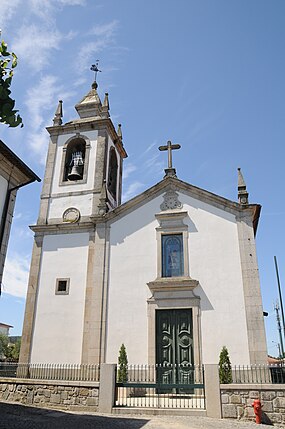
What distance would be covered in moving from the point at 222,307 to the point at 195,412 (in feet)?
14.7

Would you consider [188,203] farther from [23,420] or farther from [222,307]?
[23,420]

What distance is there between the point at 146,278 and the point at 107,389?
5.10m

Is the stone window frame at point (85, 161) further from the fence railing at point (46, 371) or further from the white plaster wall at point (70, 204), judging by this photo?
the fence railing at point (46, 371)

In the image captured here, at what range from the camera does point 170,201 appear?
51.8 feet

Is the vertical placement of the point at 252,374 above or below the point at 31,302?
below

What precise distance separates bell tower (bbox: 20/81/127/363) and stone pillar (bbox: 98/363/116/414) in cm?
347

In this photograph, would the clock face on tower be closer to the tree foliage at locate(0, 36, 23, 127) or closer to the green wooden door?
the green wooden door

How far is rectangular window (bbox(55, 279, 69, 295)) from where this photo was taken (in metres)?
15.4

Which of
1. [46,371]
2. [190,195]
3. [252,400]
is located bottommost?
[252,400]

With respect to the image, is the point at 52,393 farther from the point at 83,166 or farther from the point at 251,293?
the point at 83,166

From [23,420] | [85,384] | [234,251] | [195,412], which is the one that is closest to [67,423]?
[23,420]

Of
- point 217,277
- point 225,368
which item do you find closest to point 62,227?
point 217,277

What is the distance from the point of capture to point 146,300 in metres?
14.1

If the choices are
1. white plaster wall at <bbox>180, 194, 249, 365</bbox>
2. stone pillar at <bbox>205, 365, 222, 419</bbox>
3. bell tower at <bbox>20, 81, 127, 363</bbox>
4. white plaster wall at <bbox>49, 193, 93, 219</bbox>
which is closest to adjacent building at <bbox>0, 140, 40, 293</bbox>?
bell tower at <bbox>20, 81, 127, 363</bbox>
